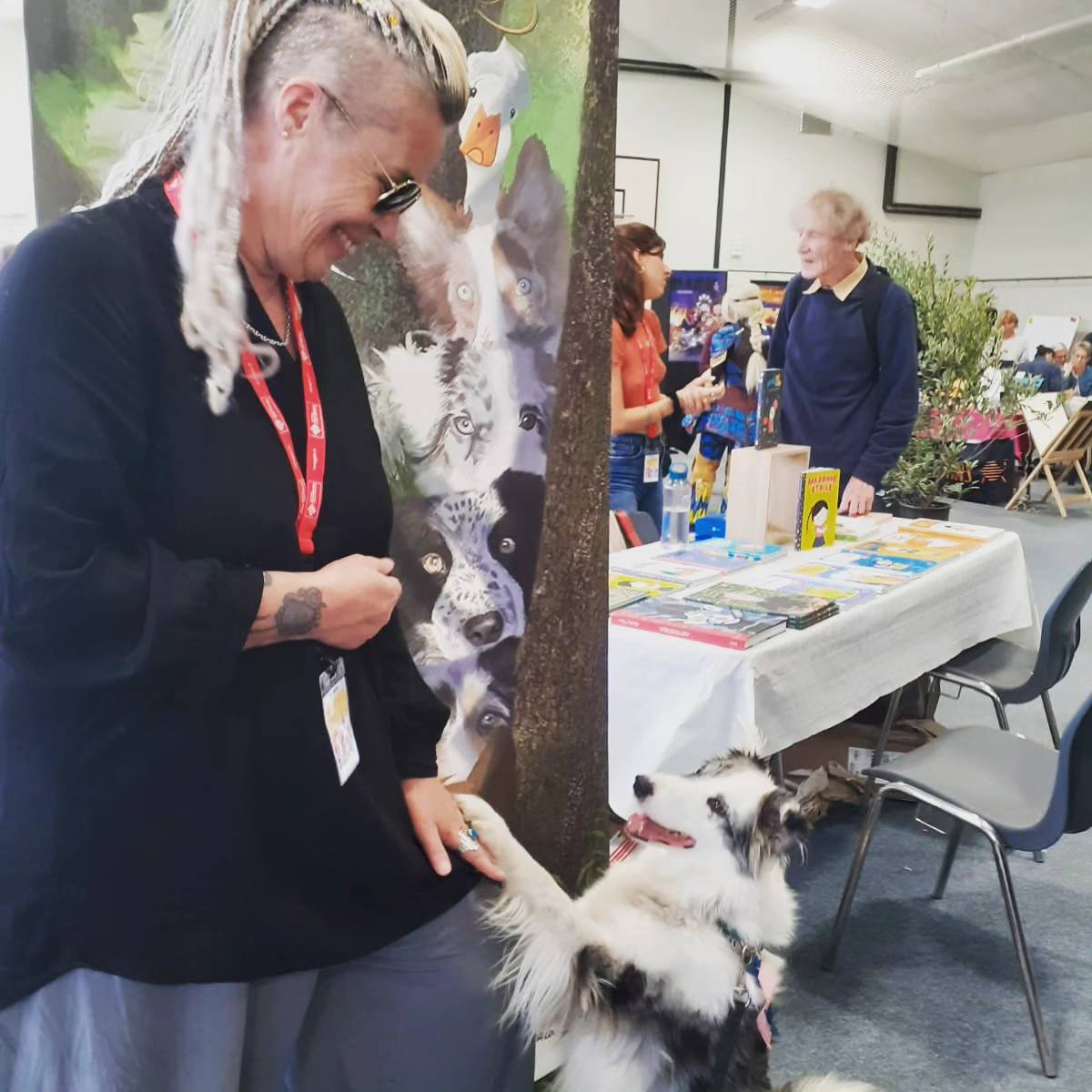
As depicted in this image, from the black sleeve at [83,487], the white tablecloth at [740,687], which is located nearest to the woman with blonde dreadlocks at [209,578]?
the black sleeve at [83,487]

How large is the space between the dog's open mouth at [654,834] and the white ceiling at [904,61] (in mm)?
7237

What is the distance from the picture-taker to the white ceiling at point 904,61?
7.26 metres

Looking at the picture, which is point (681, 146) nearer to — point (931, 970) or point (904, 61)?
point (904, 61)

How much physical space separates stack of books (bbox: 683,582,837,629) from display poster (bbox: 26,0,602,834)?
0.96m

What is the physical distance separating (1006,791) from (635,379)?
1.79 m

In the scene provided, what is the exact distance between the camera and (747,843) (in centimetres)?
146

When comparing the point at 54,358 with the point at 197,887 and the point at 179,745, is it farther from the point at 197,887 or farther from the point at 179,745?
the point at 197,887

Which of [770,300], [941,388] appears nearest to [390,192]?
[941,388]

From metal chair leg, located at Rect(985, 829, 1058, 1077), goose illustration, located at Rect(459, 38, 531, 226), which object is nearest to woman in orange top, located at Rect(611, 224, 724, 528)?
metal chair leg, located at Rect(985, 829, 1058, 1077)

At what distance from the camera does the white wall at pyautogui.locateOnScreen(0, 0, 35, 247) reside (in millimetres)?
840

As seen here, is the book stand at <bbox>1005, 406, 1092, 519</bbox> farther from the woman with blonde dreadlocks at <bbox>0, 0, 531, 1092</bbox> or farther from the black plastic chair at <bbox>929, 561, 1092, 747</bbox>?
the woman with blonde dreadlocks at <bbox>0, 0, 531, 1092</bbox>

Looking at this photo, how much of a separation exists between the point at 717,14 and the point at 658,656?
7.16 m

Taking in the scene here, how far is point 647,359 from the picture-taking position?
3455 millimetres

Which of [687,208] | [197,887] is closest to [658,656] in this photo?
[197,887]
